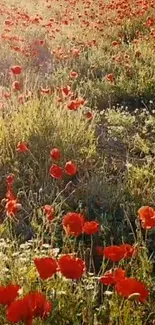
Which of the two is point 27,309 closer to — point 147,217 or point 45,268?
point 45,268

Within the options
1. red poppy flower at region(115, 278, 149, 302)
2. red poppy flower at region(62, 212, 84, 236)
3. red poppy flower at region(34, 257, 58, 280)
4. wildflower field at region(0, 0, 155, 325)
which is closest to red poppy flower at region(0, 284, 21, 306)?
wildflower field at region(0, 0, 155, 325)

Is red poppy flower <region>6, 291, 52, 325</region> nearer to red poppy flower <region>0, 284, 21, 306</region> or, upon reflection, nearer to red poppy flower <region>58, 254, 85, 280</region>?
red poppy flower <region>0, 284, 21, 306</region>

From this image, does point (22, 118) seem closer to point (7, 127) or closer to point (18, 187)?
point (7, 127)

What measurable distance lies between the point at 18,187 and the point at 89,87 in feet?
7.21

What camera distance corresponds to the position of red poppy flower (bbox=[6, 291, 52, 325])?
1.80 m

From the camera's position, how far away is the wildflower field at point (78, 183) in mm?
2244

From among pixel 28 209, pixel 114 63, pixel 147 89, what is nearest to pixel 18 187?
pixel 28 209

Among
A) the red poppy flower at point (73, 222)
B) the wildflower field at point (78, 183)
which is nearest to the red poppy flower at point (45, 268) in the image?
the wildflower field at point (78, 183)

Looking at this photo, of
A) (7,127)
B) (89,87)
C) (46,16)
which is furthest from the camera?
(46,16)

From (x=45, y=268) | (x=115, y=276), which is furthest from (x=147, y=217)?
(x=45, y=268)

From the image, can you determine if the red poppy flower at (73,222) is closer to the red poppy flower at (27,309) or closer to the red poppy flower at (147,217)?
the red poppy flower at (147,217)

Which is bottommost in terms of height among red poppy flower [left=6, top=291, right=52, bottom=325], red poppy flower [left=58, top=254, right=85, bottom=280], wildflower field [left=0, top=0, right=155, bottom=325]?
wildflower field [left=0, top=0, right=155, bottom=325]

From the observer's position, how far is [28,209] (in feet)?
10.9

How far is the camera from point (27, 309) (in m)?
1.84
